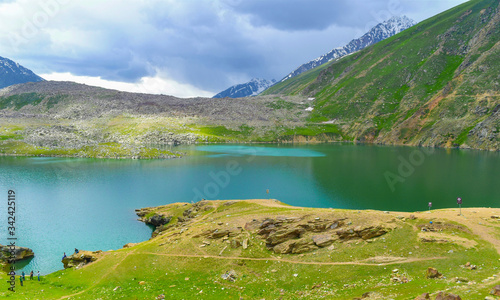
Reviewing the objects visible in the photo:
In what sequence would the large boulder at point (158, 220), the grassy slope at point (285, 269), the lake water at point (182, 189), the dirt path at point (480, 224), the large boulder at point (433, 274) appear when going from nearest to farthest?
the large boulder at point (433, 274) → the grassy slope at point (285, 269) → the dirt path at point (480, 224) → the lake water at point (182, 189) → the large boulder at point (158, 220)

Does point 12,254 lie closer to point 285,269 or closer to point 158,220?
point 158,220

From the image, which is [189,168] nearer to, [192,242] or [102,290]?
[192,242]

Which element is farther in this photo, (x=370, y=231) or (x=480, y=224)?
(x=480, y=224)

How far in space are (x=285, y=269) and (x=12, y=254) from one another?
142 feet

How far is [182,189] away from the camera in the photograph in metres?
91.4

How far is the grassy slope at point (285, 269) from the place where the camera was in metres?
26.5

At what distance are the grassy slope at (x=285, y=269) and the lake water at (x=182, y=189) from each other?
595 inches

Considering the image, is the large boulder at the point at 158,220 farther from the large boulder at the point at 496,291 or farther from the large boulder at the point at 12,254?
the large boulder at the point at 496,291

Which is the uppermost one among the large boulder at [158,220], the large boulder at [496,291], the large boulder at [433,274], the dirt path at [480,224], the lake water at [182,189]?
the large boulder at [496,291]

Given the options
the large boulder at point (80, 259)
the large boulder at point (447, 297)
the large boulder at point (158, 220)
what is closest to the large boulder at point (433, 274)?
the large boulder at point (447, 297)

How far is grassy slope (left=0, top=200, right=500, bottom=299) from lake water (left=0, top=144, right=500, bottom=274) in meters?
15.1

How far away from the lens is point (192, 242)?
41.2 metres

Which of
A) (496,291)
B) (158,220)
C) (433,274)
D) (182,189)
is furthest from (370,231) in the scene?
(182,189)

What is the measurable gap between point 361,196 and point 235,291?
5770 cm
